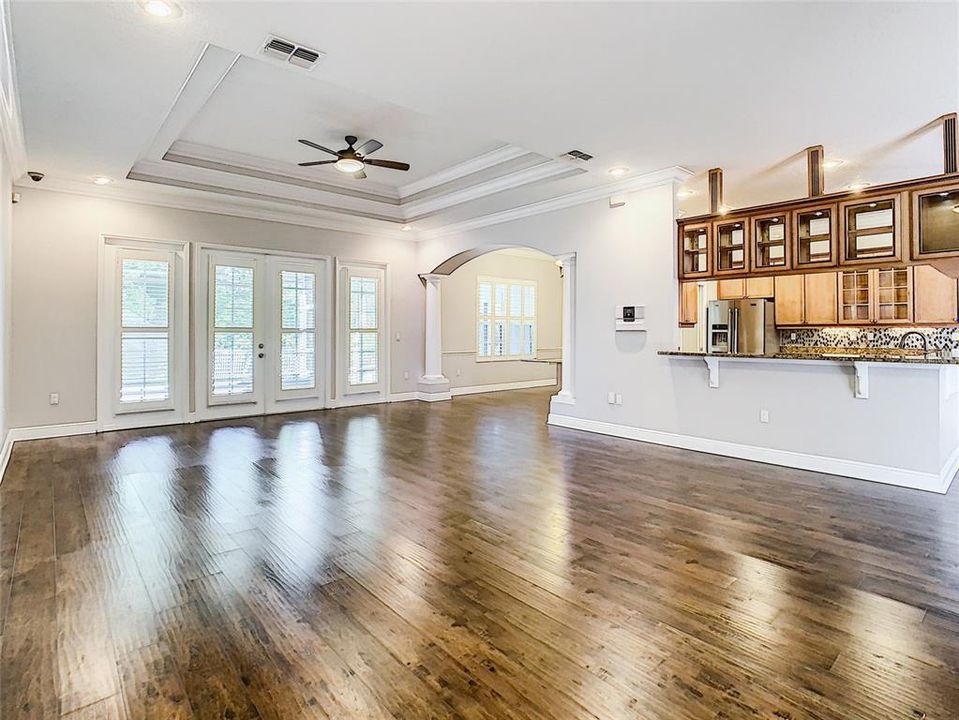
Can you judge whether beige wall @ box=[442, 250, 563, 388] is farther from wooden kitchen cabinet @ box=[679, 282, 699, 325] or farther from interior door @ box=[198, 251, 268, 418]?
wooden kitchen cabinet @ box=[679, 282, 699, 325]

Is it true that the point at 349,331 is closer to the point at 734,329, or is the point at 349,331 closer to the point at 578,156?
the point at 578,156

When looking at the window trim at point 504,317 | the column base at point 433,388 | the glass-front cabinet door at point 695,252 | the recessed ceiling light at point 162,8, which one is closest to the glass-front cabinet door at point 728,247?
the glass-front cabinet door at point 695,252

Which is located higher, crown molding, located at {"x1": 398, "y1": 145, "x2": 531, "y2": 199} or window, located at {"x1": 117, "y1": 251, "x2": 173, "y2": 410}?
crown molding, located at {"x1": 398, "y1": 145, "x2": 531, "y2": 199}

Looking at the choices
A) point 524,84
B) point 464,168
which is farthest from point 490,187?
point 524,84

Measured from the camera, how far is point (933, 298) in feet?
20.8

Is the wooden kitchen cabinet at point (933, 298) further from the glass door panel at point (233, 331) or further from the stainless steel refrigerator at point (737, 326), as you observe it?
the glass door panel at point (233, 331)

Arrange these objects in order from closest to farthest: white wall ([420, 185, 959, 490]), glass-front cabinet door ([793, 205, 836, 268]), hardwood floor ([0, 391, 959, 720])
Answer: hardwood floor ([0, 391, 959, 720]) < white wall ([420, 185, 959, 490]) < glass-front cabinet door ([793, 205, 836, 268])

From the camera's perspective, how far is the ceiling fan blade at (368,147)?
4.95 meters

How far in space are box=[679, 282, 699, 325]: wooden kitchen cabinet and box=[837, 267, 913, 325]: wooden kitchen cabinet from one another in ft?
7.70

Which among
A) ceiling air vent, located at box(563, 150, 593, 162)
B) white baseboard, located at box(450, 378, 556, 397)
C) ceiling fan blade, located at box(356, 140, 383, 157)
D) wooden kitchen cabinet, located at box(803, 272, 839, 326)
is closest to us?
ceiling air vent, located at box(563, 150, 593, 162)

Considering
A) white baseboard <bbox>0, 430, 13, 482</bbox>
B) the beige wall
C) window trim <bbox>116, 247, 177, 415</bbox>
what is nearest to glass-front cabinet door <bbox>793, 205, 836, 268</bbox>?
the beige wall

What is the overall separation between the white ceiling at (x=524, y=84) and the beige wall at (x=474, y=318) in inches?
163

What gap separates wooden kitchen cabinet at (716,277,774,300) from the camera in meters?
7.59

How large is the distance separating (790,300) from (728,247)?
2832mm
